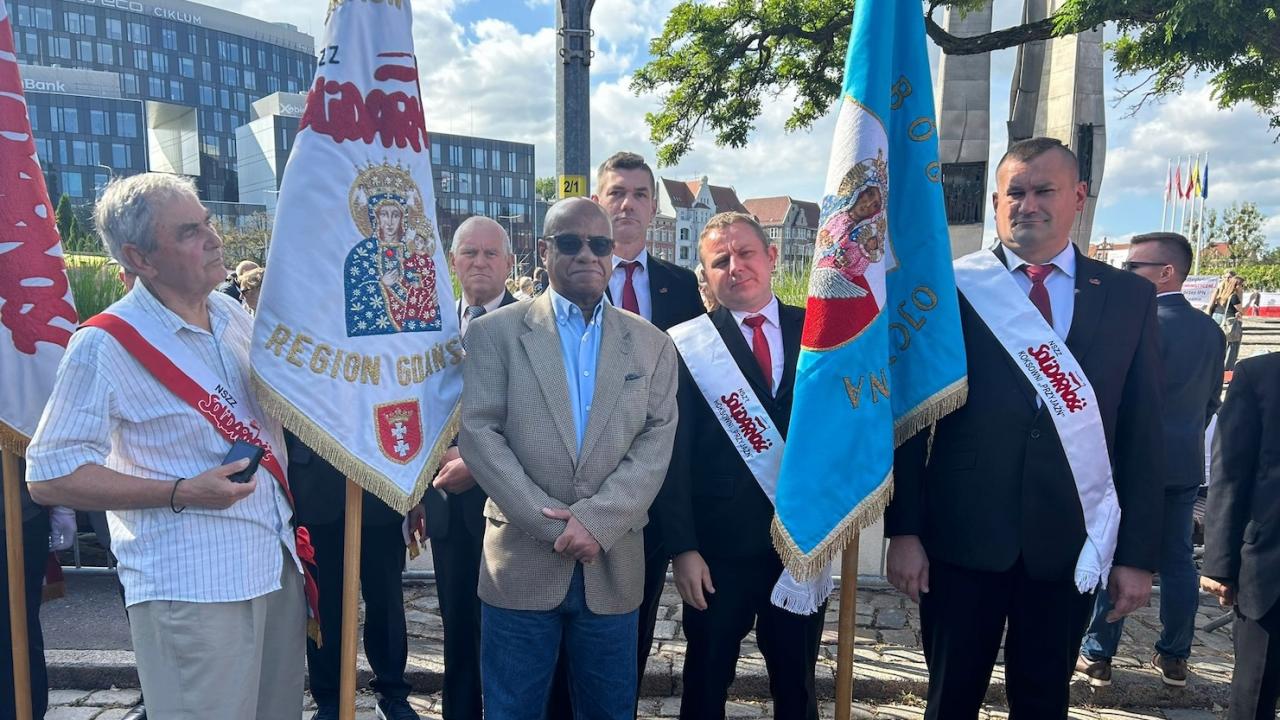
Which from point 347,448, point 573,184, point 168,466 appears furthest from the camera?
point 573,184

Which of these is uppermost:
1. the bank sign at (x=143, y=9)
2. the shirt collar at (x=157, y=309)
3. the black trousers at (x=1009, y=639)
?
the bank sign at (x=143, y=9)

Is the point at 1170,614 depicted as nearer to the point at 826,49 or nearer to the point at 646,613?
the point at 646,613

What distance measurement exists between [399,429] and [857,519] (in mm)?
1662

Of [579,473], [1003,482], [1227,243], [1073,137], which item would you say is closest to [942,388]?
[1003,482]

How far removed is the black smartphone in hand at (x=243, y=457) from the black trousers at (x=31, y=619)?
1.52 meters

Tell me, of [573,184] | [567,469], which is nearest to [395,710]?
[567,469]

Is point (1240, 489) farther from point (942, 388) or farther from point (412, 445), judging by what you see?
point (412, 445)

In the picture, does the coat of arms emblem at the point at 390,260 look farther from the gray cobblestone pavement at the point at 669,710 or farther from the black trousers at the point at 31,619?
the gray cobblestone pavement at the point at 669,710

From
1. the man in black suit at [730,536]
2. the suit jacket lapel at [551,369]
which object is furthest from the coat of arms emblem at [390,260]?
the man in black suit at [730,536]

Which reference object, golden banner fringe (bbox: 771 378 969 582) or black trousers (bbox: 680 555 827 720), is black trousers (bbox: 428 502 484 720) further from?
golden banner fringe (bbox: 771 378 969 582)

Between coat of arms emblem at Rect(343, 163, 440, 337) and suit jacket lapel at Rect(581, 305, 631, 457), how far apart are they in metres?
0.64

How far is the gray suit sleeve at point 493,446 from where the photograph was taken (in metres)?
2.53

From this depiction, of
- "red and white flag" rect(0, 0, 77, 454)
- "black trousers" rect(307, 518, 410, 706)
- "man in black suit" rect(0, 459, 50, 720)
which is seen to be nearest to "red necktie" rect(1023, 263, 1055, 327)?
"black trousers" rect(307, 518, 410, 706)

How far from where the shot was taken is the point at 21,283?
122 inches
